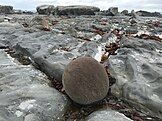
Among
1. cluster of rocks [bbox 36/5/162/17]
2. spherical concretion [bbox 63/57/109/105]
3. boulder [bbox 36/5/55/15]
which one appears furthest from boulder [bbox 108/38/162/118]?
boulder [bbox 36/5/55/15]

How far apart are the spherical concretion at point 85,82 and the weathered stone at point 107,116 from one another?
1.16ft

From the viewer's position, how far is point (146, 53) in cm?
790

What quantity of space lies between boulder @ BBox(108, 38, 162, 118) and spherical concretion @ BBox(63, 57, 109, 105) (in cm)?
46

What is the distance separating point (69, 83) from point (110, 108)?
88 centimetres

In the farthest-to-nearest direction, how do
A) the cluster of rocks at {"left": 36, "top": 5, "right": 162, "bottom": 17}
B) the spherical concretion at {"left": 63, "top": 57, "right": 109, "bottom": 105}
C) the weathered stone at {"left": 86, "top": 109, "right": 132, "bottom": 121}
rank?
the cluster of rocks at {"left": 36, "top": 5, "right": 162, "bottom": 17} → the spherical concretion at {"left": 63, "top": 57, "right": 109, "bottom": 105} → the weathered stone at {"left": 86, "top": 109, "right": 132, "bottom": 121}

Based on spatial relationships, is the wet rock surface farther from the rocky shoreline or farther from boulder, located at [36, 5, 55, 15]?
boulder, located at [36, 5, 55, 15]

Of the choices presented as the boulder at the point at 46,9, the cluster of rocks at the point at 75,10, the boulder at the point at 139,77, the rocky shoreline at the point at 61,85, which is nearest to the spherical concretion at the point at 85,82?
the rocky shoreline at the point at 61,85

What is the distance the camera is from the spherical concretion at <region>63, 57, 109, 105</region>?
568cm

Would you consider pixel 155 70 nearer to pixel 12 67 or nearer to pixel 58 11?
pixel 12 67

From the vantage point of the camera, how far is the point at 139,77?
639 cm

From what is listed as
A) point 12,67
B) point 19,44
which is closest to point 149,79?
point 12,67

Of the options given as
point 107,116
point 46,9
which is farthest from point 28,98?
point 46,9

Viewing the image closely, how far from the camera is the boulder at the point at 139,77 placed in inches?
226

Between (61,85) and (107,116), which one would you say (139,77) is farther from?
(61,85)
